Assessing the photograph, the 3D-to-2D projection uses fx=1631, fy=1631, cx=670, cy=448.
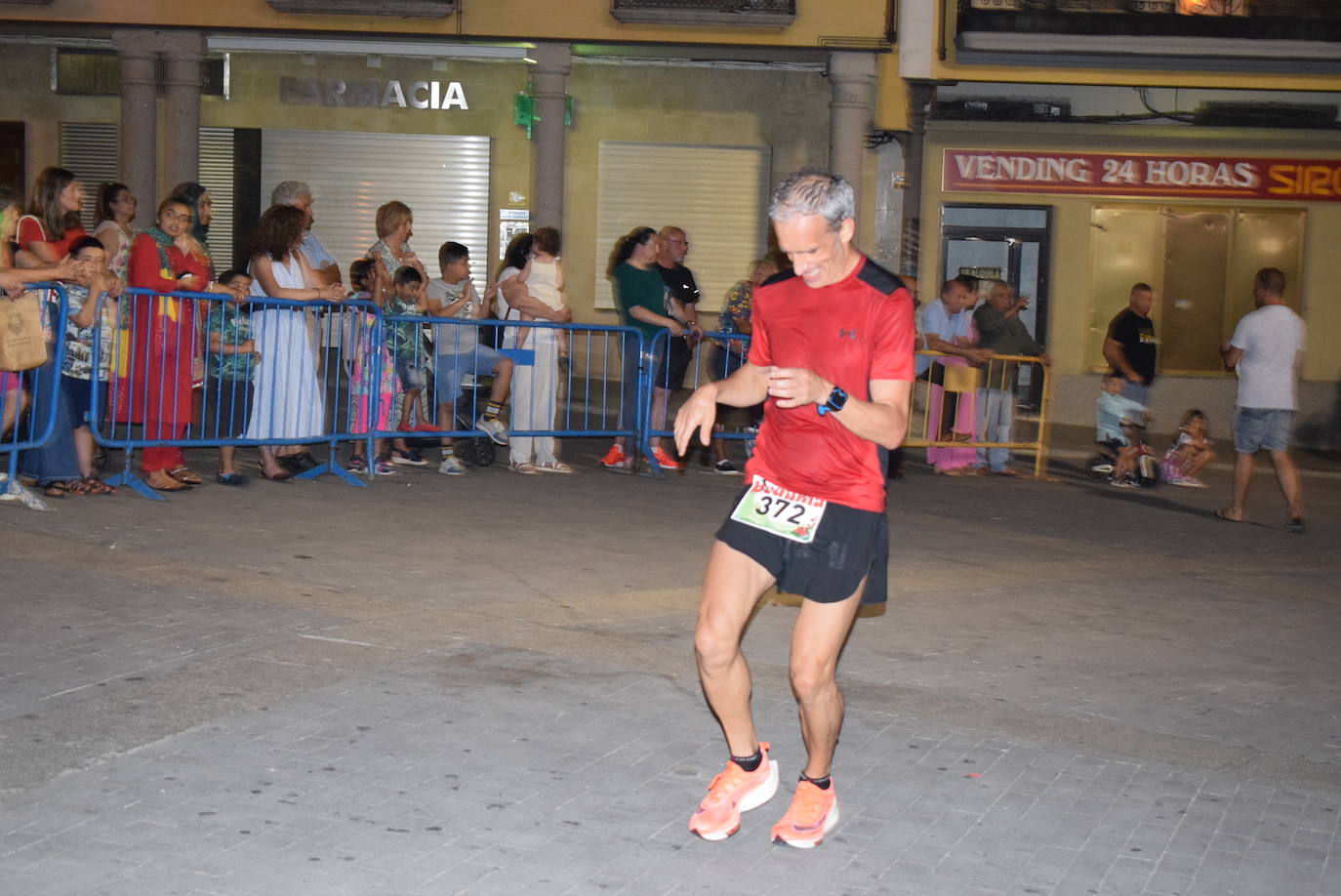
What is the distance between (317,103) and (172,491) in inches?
512

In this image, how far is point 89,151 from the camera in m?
22.4

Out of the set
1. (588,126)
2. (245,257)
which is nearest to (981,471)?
(245,257)

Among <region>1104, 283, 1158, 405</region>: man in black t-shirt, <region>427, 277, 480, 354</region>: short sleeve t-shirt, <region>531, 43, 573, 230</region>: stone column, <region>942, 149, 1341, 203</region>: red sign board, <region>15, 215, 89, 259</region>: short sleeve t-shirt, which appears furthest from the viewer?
<region>942, 149, 1341, 203</region>: red sign board

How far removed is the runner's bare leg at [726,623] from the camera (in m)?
4.56

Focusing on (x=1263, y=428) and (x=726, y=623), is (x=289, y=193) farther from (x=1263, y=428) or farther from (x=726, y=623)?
(x=726, y=623)

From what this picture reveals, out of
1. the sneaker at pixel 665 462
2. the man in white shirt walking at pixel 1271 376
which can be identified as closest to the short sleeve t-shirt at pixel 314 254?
the sneaker at pixel 665 462

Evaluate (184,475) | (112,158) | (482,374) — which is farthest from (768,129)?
(184,475)

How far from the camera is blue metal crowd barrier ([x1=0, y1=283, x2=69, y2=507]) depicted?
9.41m

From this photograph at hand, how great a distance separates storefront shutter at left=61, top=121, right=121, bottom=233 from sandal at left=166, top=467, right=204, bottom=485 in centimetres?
1292

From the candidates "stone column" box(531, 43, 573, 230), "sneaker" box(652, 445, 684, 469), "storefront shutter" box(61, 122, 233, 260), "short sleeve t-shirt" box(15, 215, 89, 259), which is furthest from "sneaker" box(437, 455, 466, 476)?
"storefront shutter" box(61, 122, 233, 260)

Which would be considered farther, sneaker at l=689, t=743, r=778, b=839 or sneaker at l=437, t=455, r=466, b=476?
sneaker at l=437, t=455, r=466, b=476

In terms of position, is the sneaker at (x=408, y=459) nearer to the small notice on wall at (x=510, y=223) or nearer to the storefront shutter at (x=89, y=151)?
the small notice on wall at (x=510, y=223)

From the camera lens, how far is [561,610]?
24.7 ft

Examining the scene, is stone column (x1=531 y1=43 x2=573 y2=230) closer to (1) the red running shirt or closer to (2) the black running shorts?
(1) the red running shirt
